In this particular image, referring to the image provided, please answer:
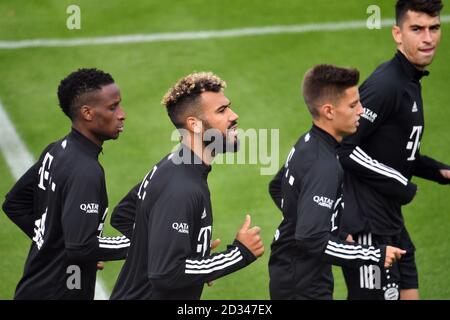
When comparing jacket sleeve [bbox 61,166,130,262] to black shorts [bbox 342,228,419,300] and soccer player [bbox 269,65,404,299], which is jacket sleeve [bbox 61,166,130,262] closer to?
soccer player [bbox 269,65,404,299]

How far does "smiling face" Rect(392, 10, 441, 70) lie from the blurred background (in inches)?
96.9

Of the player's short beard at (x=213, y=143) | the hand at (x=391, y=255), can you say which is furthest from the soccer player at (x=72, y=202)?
the hand at (x=391, y=255)

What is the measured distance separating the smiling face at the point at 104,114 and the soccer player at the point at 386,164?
1.78 meters

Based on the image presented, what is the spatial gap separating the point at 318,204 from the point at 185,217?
1028 mm

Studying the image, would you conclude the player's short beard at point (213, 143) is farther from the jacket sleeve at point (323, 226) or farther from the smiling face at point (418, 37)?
the smiling face at point (418, 37)

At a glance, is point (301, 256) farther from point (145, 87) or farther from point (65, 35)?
point (65, 35)

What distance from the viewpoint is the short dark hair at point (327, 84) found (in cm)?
863

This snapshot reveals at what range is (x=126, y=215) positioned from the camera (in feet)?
29.4

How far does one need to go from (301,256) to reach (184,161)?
1.24 m

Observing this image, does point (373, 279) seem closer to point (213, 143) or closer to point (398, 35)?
point (213, 143)

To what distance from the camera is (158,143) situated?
1370 cm

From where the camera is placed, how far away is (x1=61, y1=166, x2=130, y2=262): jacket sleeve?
27.1 feet

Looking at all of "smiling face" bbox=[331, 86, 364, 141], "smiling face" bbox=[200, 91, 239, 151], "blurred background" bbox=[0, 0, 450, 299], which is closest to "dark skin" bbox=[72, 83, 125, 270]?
"smiling face" bbox=[200, 91, 239, 151]

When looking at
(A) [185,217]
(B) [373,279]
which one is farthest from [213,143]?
(B) [373,279]
